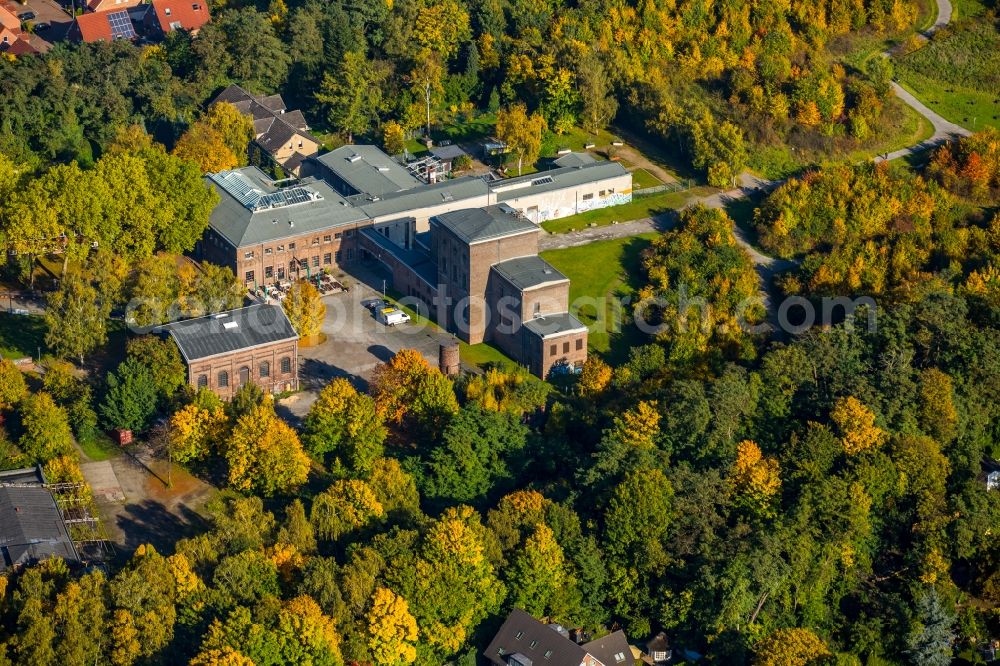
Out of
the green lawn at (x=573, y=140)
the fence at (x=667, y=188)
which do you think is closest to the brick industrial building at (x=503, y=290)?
the fence at (x=667, y=188)

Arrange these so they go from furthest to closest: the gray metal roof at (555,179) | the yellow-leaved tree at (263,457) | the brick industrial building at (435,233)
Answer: the gray metal roof at (555,179) → the brick industrial building at (435,233) → the yellow-leaved tree at (263,457)

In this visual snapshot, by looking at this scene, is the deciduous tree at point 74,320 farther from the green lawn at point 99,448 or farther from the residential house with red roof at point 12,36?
the residential house with red roof at point 12,36

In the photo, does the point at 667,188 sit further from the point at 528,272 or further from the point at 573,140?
the point at 528,272

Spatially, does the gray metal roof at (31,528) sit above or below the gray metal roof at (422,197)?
below

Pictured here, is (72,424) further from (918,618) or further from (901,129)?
(901,129)

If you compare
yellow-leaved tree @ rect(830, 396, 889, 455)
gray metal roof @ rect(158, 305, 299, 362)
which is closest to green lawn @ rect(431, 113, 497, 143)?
gray metal roof @ rect(158, 305, 299, 362)

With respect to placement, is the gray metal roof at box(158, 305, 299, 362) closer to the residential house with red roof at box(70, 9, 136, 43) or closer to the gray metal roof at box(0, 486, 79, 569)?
the gray metal roof at box(0, 486, 79, 569)

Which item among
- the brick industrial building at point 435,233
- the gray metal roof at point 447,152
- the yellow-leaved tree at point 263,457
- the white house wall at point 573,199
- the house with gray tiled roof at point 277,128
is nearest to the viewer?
the yellow-leaved tree at point 263,457
